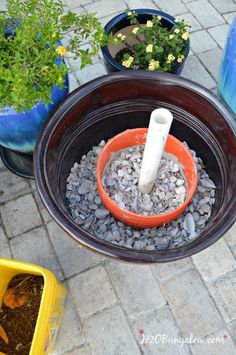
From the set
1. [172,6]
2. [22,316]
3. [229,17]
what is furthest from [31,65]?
[229,17]

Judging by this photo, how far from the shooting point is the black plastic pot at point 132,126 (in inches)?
40.7

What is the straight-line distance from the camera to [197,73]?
1.98 m

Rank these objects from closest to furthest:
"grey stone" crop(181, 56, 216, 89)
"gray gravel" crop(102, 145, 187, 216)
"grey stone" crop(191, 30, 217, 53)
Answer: "gray gravel" crop(102, 145, 187, 216) → "grey stone" crop(181, 56, 216, 89) → "grey stone" crop(191, 30, 217, 53)

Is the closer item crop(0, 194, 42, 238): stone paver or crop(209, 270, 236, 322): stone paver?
crop(209, 270, 236, 322): stone paver

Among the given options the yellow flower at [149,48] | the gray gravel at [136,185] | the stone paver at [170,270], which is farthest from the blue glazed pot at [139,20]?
the stone paver at [170,270]

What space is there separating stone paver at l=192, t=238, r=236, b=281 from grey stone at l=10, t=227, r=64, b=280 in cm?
57

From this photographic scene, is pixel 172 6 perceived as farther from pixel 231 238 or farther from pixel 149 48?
pixel 231 238

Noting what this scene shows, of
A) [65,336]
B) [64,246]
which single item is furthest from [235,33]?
[65,336]

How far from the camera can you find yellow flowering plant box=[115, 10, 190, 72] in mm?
1521

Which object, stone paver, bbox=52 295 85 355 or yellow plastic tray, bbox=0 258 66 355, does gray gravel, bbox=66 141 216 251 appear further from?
stone paver, bbox=52 295 85 355

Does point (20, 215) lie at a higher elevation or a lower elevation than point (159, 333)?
higher

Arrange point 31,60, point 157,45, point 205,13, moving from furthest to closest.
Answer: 1. point 205,13
2. point 157,45
3. point 31,60

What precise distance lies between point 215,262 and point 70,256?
1.95 feet

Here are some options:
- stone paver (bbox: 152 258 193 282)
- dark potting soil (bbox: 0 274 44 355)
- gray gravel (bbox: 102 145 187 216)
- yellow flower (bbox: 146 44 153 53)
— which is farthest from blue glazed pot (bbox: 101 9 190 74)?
dark potting soil (bbox: 0 274 44 355)
